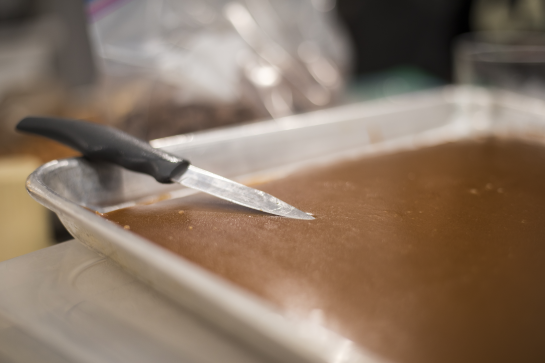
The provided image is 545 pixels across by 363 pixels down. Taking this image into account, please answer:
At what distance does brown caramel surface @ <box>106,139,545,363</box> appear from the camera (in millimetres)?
324

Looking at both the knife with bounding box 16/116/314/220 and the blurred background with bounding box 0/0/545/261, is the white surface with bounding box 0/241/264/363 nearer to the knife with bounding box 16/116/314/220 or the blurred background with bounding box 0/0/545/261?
the knife with bounding box 16/116/314/220

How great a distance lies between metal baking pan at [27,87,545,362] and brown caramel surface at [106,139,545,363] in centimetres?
5

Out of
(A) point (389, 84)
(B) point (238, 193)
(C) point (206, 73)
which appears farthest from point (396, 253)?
(A) point (389, 84)

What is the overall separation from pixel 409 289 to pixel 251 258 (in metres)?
0.15

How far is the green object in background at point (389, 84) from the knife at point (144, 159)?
1057 mm

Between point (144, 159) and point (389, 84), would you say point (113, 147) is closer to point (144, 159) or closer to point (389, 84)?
point (144, 159)

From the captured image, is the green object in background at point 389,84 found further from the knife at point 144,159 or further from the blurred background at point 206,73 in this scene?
the knife at point 144,159

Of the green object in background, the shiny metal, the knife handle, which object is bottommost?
the green object in background

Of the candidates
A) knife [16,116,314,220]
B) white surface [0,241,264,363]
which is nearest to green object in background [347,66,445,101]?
knife [16,116,314,220]

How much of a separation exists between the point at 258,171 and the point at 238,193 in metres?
0.30

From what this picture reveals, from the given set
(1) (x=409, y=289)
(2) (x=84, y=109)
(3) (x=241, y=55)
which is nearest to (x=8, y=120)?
(2) (x=84, y=109)

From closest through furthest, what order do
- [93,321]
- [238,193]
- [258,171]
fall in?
1. [93,321]
2. [238,193]
3. [258,171]

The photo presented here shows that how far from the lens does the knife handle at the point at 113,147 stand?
1.81ft

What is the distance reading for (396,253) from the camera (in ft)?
1.39
